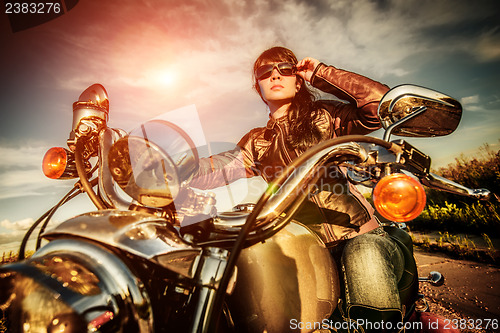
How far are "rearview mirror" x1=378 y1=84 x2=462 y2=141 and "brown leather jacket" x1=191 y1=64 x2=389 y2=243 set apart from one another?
441mm

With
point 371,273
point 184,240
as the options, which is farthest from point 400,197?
point 184,240

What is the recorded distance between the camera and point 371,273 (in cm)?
120

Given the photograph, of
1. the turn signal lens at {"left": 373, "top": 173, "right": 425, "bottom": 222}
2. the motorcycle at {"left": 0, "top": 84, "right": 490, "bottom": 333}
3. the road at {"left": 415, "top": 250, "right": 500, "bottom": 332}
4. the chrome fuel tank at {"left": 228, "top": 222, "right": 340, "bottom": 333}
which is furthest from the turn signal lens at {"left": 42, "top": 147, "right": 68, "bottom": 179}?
the road at {"left": 415, "top": 250, "right": 500, "bottom": 332}

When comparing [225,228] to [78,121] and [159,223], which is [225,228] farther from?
[78,121]

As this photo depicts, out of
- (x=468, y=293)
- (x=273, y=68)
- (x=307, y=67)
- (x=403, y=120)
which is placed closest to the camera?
(x=403, y=120)

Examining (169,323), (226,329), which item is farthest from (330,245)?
(169,323)

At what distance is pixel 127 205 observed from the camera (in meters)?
0.98

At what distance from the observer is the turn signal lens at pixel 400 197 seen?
86cm

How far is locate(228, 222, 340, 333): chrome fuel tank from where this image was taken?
1.04 metres

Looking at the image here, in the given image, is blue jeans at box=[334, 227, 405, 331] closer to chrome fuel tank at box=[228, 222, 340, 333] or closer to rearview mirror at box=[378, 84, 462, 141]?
chrome fuel tank at box=[228, 222, 340, 333]

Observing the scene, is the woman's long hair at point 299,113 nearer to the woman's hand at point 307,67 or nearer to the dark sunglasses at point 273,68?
the dark sunglasses at point 273,68

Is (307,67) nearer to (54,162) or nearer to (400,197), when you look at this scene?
(400,197)

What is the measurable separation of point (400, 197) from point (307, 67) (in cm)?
126

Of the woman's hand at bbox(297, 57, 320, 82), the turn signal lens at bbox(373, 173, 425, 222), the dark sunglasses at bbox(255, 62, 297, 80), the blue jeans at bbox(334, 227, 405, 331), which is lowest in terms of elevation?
the blue jeans at bbox(334, 227, 405, 331)
